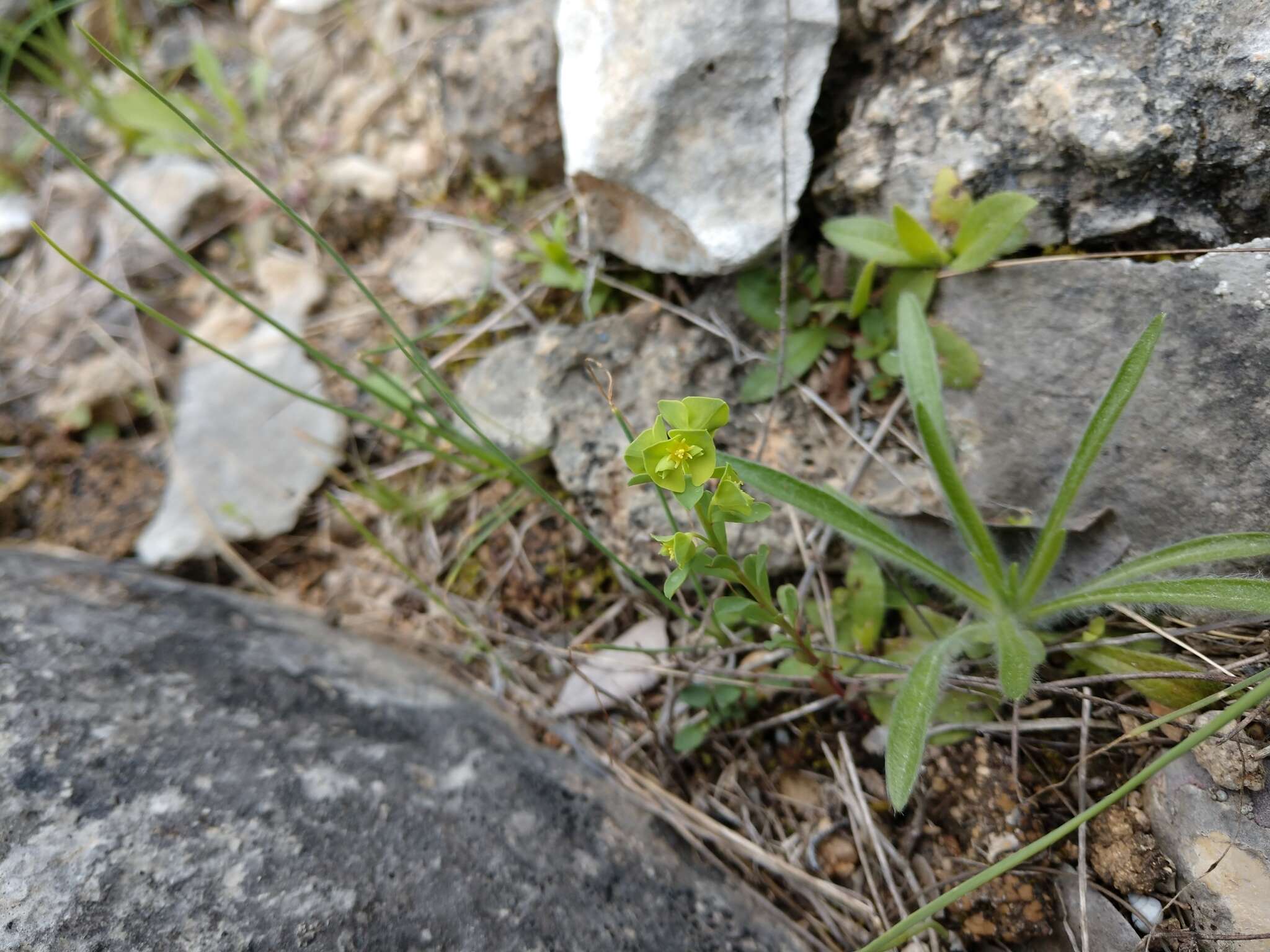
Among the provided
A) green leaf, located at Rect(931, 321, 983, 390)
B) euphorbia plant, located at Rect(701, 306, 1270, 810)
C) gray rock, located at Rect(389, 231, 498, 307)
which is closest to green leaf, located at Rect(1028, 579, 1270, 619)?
euphorbia plant, located at Rect(701, 306, 1270, 810)

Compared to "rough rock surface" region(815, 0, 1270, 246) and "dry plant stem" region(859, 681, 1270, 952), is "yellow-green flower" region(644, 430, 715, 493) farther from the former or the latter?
"rough rock surface" region(815, 0, 1270, 246)

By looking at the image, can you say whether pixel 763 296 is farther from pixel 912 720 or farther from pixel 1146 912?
pixel 1146 912

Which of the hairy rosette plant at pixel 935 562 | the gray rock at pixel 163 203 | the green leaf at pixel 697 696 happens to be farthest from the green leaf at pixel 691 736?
Answer: the gray rock at pixel 163 203

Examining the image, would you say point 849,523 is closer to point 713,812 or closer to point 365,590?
point 713,812

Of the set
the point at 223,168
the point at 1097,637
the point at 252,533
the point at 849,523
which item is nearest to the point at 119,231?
the point at 223,168

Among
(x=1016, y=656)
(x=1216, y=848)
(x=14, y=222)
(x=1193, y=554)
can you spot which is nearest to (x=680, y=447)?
(x=1016, y=656)

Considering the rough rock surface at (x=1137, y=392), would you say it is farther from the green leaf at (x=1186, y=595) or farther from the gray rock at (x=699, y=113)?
the gray rock at (x=699, y=113)

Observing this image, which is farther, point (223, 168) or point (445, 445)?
point (223, 168)
